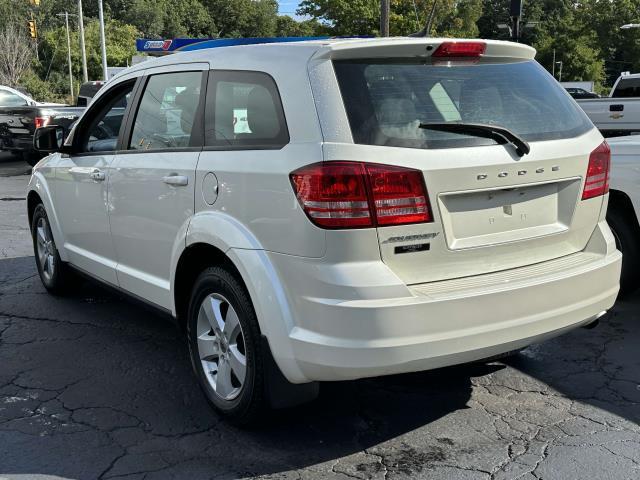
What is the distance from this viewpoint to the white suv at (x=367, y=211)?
2740mm

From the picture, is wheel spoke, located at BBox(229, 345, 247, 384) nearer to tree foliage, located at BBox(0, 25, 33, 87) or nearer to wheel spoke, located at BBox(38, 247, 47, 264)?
wheel spoke, located at BBox(38, 247, 47, 264)

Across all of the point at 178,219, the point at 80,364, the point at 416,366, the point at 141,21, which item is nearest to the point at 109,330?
the point at 80,364

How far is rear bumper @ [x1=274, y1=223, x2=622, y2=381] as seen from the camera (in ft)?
8.92

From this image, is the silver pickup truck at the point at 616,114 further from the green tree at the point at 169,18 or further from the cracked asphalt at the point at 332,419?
the green tree at the point at 169,18

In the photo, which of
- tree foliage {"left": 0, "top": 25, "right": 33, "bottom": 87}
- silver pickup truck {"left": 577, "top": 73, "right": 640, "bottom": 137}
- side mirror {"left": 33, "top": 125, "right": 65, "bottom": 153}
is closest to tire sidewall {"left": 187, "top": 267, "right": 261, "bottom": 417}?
side mirror {"left": 33, "top": 125, "right": 65, "bottom": 153}

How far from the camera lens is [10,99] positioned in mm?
17500

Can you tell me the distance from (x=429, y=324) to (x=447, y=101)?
0.99m

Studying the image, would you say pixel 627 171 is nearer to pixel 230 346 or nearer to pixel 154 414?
pixel 230 346

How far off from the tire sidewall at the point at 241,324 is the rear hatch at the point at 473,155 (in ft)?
2.39

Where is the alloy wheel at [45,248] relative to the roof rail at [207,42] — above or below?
below

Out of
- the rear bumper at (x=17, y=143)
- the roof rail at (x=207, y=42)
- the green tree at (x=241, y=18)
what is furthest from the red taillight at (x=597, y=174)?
the green tree at (x=241, y=18)

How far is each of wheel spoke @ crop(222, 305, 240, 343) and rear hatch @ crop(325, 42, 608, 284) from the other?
0.87 meters

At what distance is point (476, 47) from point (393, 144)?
78cm

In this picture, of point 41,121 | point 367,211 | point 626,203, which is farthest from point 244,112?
point 41,121
